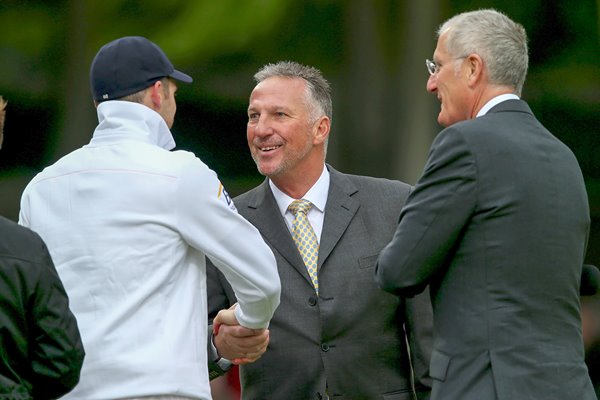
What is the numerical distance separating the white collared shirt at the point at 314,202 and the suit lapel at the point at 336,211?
0.03 m

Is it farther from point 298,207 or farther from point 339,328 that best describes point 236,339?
point 298,207

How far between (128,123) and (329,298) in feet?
3.46

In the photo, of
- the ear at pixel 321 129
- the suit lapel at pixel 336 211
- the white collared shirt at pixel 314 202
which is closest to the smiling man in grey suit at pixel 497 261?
the suit lapel at pixel 336 211

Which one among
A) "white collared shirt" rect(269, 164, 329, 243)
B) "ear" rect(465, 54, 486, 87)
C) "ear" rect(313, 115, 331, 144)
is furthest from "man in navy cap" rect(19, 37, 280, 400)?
"ear" rect(313, 115, 331, 144)

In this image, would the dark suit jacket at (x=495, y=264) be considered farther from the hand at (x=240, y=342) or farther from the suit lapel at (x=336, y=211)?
the suit lapel at (x=336, y=211)

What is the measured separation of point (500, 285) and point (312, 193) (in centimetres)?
129

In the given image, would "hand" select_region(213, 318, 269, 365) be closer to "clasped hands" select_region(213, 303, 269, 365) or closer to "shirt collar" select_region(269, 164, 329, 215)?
"clasped hands" select_region(213, 303, 269, 365)

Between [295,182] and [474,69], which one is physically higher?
[474,69]

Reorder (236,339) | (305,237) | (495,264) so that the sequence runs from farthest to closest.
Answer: (305,237) → (236,339) → (495,264)

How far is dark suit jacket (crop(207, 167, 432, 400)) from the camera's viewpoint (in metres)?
4.32

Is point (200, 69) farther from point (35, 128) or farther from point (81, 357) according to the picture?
point (81, 357)

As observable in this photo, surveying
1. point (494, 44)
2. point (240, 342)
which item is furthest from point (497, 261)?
point (240, 342)

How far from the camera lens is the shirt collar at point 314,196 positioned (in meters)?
4.60

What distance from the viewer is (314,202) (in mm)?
4605
